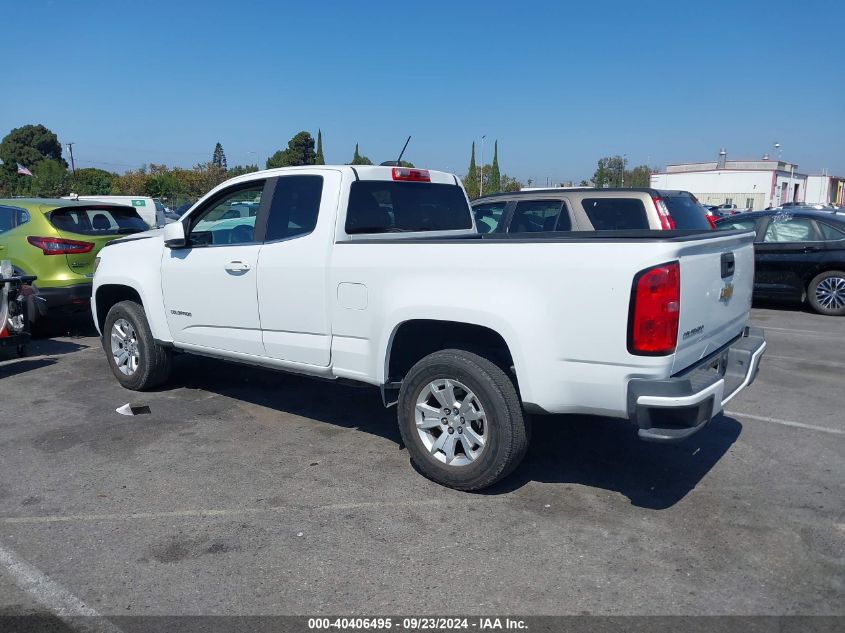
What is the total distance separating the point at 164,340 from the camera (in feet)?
19.9

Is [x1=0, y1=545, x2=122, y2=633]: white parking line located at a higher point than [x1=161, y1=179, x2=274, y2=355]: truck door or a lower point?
lower

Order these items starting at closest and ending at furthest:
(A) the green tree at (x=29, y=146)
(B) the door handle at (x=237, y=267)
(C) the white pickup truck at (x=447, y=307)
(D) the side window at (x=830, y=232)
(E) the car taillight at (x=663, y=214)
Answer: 1. (C) the white pickup truck at (x=447, y=307)
2. (B) the door handle at (x=237, y=267)
3. (E) the car taillight at (x=663, y=214)
4. (D) the side window at (x=830, y=232)
5. (A) the green tree at (x=29, y=146)

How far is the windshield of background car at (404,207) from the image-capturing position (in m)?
4.92

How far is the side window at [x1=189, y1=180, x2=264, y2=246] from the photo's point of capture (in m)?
A: 5.38

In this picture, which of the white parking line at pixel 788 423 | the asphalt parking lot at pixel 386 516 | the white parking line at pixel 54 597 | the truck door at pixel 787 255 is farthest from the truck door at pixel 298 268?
the truck door at pixel 787 255

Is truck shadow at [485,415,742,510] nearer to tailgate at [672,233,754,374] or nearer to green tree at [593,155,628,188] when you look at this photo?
tailgate at [672,233,754,374]

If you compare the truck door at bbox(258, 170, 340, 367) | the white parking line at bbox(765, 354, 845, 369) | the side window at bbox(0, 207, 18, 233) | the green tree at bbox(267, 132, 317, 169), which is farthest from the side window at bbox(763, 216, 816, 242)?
the green tree at bbox(267, 132, 317, 169)

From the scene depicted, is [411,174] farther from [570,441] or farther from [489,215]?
[489,215]

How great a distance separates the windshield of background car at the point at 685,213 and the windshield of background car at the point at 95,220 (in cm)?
687

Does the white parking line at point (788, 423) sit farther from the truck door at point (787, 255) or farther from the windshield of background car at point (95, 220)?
the windshield of background car at point (95, 220)

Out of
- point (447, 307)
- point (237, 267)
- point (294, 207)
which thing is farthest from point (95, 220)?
point (447, 307)

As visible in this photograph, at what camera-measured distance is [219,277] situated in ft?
17.6

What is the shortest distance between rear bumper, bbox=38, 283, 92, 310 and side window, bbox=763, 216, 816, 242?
1021 cm

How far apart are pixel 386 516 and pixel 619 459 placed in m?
1.82
